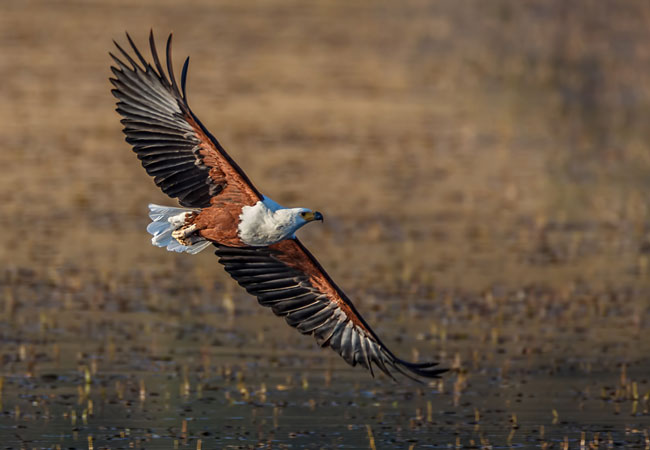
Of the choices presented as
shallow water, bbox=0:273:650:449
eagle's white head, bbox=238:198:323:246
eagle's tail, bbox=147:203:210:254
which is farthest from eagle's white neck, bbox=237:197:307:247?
shallow water, bbox=0:273:650:449

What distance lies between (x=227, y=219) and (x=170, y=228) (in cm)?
46

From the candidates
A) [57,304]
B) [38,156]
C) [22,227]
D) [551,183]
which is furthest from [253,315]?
[38,156]

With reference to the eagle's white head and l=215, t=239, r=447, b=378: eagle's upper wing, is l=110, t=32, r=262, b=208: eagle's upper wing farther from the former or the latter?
l=215, t=239, r=447, b=378: eagle's upper wing

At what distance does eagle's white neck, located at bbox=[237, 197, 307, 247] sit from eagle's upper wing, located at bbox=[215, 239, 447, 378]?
17.9 inches

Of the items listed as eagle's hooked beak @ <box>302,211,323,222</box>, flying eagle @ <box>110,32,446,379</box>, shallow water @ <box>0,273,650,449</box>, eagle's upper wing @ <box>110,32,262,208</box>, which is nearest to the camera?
eagle's hooked beak @ <box>302,211,323,222</box>

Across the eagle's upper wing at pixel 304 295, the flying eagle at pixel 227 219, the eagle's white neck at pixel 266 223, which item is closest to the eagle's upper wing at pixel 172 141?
the flying eagle at pixel 227 219

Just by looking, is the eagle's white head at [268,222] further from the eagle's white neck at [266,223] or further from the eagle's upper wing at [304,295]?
the eagle's upper wing at [304,295]

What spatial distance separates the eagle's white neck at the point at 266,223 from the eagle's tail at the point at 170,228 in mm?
408

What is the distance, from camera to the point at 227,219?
10320mm

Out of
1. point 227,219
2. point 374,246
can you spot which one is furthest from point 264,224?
point 374,246

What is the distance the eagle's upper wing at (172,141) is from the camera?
1038 centimetres

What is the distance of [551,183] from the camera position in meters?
24.3

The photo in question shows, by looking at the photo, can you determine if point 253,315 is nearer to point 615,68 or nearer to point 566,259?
point 566,259

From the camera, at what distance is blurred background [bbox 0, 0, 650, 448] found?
11.7 meters
